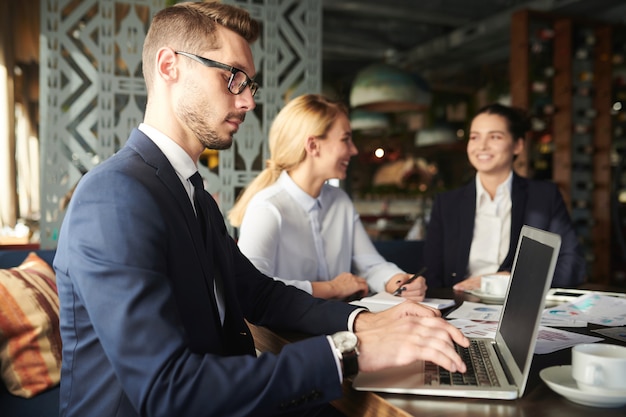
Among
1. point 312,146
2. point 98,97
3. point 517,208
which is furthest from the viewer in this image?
point 98,97

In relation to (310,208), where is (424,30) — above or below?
above

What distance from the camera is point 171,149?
1.29m

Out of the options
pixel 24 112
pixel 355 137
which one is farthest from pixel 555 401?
pixel 355 137

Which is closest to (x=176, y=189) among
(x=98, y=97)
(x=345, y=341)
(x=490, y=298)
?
(x=345, y=341)

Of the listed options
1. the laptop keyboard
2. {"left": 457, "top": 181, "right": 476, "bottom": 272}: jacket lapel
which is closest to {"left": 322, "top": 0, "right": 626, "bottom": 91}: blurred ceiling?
{"left": 457, "top": 181, "right": 476, "bottom": 272}: jacket lapel

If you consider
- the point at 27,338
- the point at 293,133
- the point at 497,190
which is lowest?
the point at 27,338

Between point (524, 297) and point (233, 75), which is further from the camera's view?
point (233, 75)

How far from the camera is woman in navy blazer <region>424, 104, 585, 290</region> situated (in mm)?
2830

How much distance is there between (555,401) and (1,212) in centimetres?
740

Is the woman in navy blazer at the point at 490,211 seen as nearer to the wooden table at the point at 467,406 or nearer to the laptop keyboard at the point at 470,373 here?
the laptop keyboard at the point at 470,373

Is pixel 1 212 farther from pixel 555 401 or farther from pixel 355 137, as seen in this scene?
pixel 555 401

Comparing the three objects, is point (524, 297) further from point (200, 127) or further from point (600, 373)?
point (200, 127)

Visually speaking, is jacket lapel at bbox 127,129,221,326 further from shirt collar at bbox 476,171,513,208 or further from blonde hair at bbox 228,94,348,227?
shirt collar at bbox 476,171,513,208

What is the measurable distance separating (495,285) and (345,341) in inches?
40.8
